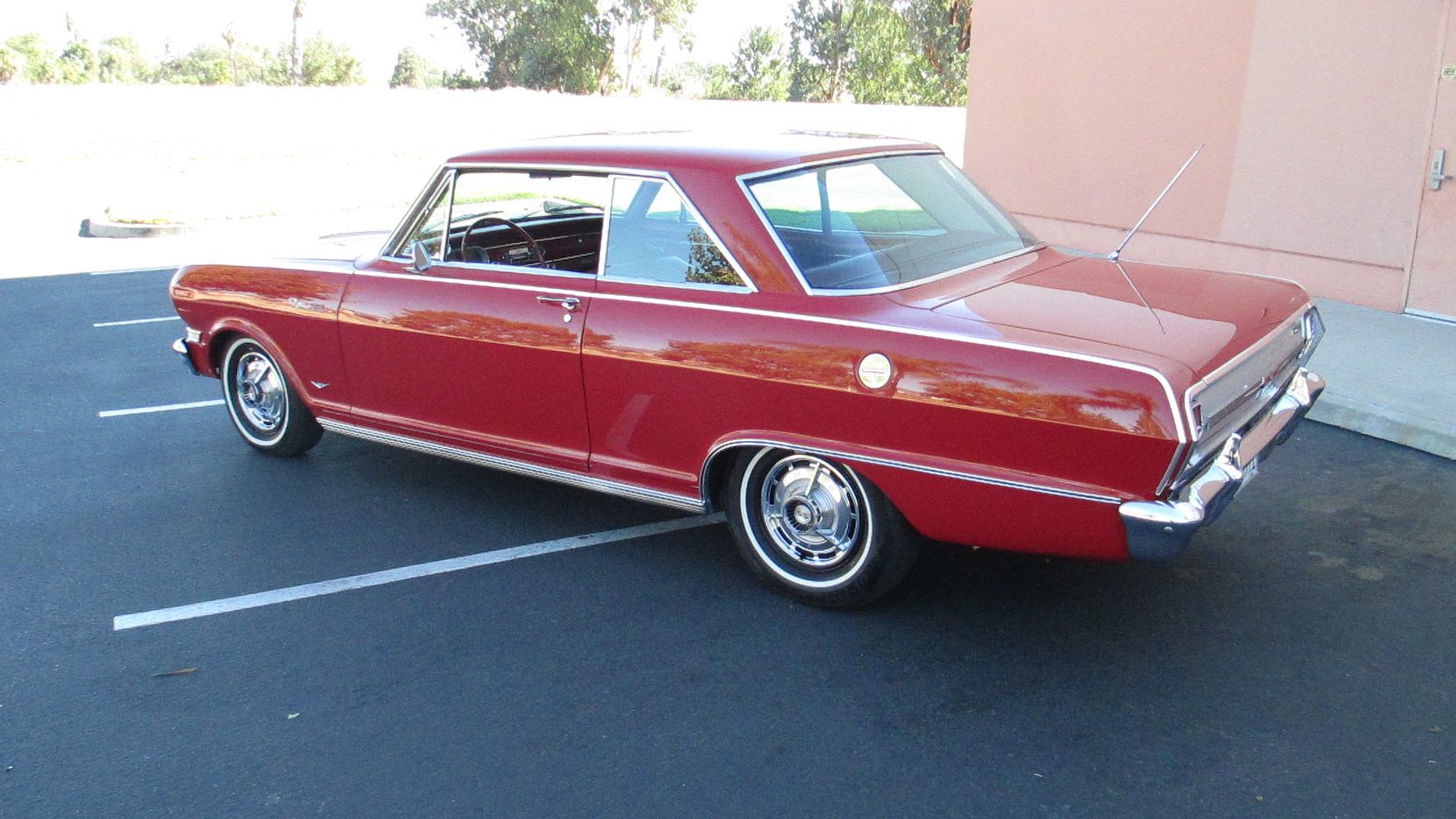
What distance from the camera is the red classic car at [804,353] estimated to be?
3.51 metres

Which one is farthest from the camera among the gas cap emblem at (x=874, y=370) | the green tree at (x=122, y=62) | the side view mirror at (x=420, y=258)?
the green tree at (x=122, y=62)

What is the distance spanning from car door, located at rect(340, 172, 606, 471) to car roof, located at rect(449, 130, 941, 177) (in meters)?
0.37

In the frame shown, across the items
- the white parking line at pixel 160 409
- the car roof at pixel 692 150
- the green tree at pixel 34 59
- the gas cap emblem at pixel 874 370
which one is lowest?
the white parking line at pixel 160 409

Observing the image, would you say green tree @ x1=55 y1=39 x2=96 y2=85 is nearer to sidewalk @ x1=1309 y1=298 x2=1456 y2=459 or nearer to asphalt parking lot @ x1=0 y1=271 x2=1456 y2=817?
asphalt parking lot @ x1=0 y1=271 x2=1456 y2=817

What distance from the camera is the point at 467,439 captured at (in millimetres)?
4977

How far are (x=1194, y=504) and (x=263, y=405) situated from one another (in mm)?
4527

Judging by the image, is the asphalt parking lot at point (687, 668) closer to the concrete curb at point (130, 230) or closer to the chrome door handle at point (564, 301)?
the chrome door handle at point (564, 301)

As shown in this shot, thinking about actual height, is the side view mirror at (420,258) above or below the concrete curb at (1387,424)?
above

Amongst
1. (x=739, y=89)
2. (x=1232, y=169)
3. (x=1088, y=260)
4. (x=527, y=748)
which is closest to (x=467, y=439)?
(x=527, y=748)

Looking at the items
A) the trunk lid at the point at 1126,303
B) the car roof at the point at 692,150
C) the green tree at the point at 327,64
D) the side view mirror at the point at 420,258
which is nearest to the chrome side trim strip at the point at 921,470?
the trunk lid at the point at 1126,303

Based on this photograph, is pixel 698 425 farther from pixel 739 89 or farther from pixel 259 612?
pixel 739 89

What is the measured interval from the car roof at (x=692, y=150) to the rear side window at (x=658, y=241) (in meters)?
0.10

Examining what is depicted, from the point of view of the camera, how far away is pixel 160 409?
7.11m

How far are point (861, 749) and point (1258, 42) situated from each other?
8119mm
